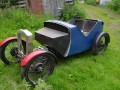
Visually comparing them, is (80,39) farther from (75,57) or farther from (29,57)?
(29,57)

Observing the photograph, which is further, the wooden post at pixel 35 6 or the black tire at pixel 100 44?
the wooden post at pixel 35 6

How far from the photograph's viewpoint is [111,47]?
669 centimetres

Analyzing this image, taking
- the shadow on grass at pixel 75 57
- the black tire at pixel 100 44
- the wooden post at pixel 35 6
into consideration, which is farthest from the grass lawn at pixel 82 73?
the wooden post at pixel 35 6

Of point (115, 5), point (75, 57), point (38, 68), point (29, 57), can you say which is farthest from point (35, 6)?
point (115, 5)

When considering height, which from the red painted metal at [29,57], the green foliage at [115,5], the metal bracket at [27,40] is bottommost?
the green foliage at [115,5]

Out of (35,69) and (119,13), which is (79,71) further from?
(119,13)

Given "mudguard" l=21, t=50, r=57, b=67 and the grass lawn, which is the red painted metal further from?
the grass lawn

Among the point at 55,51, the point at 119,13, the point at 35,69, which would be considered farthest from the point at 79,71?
the point at 119,13

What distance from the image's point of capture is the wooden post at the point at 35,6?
30.2 feet

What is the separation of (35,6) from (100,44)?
4008 mm

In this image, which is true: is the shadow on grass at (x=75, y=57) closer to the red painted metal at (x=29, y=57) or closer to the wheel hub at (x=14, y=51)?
the wheel hub at (x=14, y=51)

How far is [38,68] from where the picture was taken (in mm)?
4387

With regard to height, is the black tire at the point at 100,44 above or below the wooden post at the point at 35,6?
below

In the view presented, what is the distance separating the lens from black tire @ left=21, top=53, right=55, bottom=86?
416cm
